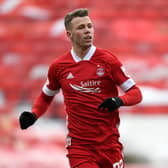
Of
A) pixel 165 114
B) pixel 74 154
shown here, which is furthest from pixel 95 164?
pixel 165 114

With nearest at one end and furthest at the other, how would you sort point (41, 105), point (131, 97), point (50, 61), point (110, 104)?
point (110, 104) < point (131, 97) < point (41, 105) < point (50, 61)

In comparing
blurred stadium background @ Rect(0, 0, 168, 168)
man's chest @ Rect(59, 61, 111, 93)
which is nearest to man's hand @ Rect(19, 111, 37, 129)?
man's chest @ Rect(59, 61, 111, 93)

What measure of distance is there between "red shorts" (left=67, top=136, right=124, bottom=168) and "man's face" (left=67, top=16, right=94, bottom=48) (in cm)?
57

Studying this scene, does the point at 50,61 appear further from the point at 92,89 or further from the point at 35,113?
the point at 92,89

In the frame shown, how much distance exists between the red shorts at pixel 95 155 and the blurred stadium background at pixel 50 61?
9.44ft

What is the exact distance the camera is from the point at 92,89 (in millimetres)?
3883

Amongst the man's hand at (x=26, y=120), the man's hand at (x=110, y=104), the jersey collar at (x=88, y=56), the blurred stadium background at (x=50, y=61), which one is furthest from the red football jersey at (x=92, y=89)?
the blurred stadium background at (x=50, y=61)

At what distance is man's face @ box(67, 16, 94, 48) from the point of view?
389 cm

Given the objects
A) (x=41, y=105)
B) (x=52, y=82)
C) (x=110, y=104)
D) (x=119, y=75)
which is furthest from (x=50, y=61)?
(x=110, y=104)

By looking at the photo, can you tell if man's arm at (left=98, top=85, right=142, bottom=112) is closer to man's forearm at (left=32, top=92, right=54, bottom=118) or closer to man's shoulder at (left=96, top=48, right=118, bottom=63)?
man's shoulder at (left=96, top=48, right=118, bottom=63)

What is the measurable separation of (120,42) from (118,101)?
11.7ft

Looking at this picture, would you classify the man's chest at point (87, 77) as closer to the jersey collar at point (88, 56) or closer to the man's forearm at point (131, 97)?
the jersey collar at point (88, 56)

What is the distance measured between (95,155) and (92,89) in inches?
14.9

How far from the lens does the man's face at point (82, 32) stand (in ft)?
12.8
